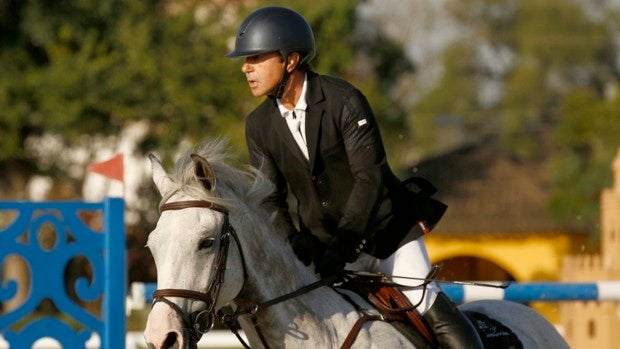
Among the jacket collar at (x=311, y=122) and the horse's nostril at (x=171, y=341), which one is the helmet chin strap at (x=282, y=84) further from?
the horse's nostril at (x=171, y=341)

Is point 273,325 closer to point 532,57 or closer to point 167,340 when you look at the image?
point 167,340

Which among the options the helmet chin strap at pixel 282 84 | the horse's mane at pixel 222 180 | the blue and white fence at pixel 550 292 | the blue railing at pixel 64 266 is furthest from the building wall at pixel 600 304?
the horse's mane at pixel 222 180

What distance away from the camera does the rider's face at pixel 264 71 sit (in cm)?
532

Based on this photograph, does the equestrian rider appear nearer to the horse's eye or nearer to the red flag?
the horse's eye

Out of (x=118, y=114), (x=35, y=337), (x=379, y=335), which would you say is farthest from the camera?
(x=118, y=114)

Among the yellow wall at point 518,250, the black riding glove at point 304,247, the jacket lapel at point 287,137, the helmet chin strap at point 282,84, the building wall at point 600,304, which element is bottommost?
the black riding glove at point 304,247

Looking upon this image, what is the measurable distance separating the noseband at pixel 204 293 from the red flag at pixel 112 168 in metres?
3.08

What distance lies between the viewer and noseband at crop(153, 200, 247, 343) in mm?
4586

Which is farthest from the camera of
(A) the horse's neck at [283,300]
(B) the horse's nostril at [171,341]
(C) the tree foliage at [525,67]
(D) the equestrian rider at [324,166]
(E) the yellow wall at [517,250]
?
(C) the tree foliage at [525,67]

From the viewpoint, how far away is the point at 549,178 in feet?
93.7

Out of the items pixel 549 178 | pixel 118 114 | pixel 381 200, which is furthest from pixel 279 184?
pixel 549 178

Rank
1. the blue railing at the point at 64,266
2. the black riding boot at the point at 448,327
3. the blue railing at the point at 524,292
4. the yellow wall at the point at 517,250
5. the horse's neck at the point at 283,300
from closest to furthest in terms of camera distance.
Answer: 1. the horse's neck at the point at 283,300
2. the black riding boot at the point at 448,327
3. the blue railing at the point at 64,266
4. the blue railing at the point at 524,292
5. the yellow wall at the point at 517,250

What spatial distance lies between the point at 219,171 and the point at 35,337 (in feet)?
10.5

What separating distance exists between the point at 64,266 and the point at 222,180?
9.98 feet
